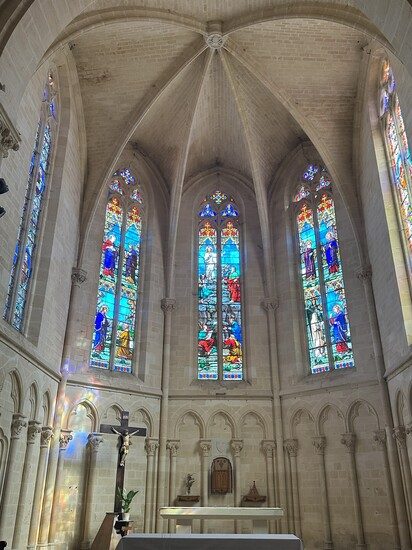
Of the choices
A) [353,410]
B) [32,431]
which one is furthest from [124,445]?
[353,410]

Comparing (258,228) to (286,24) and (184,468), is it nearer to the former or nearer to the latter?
(286,24)

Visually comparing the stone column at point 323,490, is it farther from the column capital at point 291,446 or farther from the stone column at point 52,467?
the stone column at point 52,467

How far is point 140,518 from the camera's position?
12.8 m

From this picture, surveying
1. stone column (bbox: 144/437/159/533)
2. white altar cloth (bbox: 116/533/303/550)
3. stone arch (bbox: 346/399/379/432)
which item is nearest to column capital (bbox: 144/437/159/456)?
stone column (bbox: 144/437/159/533)

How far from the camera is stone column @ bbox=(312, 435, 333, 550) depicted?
12.2 meters

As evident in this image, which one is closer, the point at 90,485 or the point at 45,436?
the point at 45,436

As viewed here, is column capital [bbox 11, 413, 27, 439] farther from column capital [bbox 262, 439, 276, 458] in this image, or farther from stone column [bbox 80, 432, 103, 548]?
column capital [bbox 262, 439, 276, 458]

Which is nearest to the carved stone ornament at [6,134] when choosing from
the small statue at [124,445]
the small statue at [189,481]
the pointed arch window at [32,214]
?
the pointed arch window at [32,214]

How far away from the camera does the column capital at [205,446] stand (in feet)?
45.3

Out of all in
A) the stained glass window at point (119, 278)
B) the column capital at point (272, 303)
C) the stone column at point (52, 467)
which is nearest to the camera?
the stone column at point (52, 467)

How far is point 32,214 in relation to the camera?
11.8m

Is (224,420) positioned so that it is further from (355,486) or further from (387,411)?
(387,411)

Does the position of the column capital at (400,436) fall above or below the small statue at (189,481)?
above

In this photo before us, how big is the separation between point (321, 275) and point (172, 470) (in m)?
7.18
